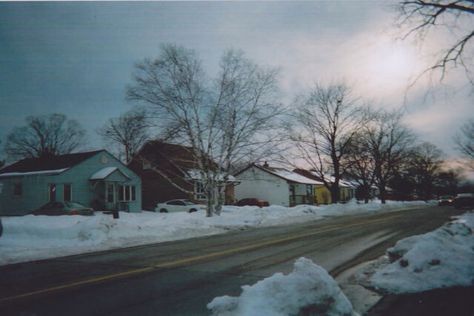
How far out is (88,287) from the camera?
6230 millimetres

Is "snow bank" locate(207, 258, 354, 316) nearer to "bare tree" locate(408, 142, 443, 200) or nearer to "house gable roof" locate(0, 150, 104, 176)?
"house gable roof" locate(0, 150, 104, 176)

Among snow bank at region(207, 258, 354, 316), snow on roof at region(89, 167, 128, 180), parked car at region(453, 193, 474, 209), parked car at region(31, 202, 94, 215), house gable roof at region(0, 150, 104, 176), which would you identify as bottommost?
parked car at region(453, 193, 474, 209)

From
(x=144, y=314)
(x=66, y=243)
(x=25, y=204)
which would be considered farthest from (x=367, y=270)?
(x=25, y=204)

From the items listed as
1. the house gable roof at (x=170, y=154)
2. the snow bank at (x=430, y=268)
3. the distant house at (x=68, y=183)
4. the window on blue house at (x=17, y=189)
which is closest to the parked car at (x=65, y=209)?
the house gable roof at (x=170, y=154)

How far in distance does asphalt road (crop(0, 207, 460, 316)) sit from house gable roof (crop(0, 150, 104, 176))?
75.4 ft

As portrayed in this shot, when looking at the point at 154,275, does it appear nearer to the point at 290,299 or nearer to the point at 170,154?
the point at 290,299

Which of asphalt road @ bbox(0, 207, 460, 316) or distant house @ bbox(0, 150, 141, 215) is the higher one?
distant house @ bbox(0, 150, 141, 215)

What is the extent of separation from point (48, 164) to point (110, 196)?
6.03 meters

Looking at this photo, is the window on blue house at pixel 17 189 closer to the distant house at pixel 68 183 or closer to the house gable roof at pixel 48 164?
the distant house at pixel 68 183

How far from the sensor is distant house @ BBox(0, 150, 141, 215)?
2989 centimetres

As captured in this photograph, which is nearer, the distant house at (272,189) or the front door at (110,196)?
the front door at (110,196)

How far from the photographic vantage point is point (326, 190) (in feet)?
230

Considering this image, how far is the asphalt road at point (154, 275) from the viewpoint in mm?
5156

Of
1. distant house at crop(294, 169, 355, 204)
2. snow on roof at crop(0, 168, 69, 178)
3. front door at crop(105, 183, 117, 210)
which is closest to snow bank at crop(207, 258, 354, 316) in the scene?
snow on roof at crop(0, 168, 69, 178)
